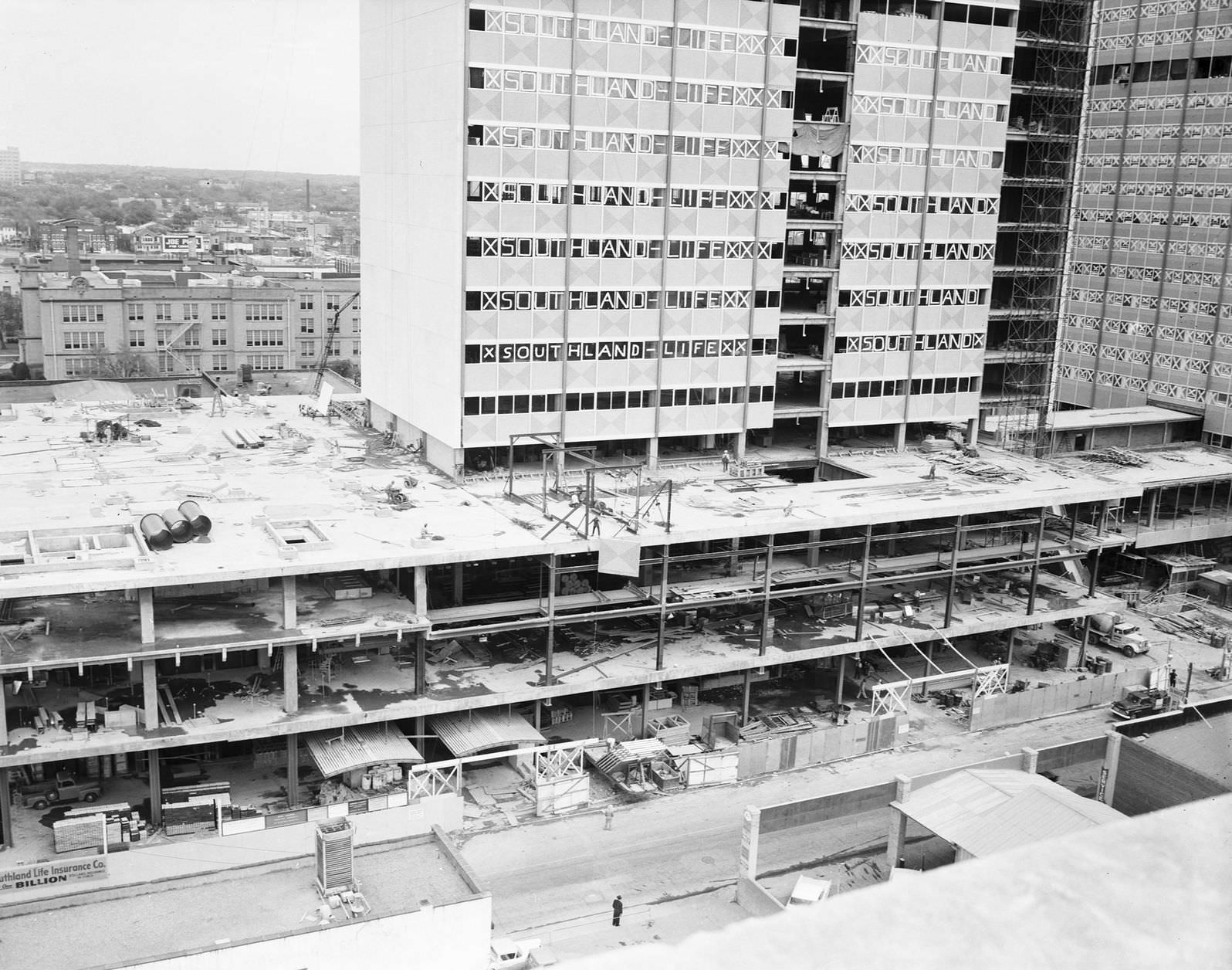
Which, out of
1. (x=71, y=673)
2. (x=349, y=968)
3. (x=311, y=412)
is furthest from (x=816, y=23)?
(x=349, y=968)

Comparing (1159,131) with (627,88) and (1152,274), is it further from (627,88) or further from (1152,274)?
(627,88)

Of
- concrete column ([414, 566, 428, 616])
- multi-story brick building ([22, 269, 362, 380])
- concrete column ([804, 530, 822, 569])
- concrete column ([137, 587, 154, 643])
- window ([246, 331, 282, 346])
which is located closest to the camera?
concrete column ([137, 587, 154, 643])

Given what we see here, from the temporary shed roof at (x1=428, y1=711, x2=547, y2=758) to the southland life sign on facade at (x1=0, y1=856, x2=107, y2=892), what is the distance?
42.5 feet

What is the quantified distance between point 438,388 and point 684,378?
12.3 m

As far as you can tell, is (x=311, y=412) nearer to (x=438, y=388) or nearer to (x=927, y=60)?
(x=438, y=388)

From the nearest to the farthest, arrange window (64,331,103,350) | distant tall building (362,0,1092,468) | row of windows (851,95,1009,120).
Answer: distant tall building (362,0,1092,468) → row of windows (851,95,1009,120) → window (64,331,103,350)

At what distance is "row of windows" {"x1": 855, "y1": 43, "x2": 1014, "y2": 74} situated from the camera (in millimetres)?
63531

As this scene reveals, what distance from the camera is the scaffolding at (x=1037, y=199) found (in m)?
72.0

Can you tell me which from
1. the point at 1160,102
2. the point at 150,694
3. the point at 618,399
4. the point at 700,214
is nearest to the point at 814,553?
the point at 618,399

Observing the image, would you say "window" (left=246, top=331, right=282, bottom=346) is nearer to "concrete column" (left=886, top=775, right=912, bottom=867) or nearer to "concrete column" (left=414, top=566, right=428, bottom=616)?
"concrete column" (left=414, top=566, right=428, bottom=616)

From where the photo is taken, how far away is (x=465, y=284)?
184 ft

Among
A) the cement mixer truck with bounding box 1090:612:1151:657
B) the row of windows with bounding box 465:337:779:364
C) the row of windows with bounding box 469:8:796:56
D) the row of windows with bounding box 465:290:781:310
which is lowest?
the cement mixer truck with bounding box 1090:612:1151:657

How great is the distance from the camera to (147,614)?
4303cm

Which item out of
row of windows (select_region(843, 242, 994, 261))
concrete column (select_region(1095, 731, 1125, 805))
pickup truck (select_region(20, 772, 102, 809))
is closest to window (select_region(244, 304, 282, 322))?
row of windows (select_region(843, 242, 994, 261))
